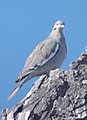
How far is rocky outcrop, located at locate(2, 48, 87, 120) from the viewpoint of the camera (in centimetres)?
575

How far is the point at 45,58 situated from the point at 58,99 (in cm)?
412

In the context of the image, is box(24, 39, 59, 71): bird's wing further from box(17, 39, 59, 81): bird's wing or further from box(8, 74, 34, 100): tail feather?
box(8, 74, 34, 100): tail feather

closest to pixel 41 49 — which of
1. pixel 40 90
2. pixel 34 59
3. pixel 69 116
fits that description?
pixel 34 59

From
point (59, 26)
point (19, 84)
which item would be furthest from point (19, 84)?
point (59, 26)

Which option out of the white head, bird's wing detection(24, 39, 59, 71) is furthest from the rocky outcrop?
the white head

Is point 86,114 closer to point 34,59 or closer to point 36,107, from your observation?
point 36,107

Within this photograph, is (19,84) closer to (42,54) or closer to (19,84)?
(19,84)

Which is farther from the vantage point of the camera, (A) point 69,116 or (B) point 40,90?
(B) point 40,90

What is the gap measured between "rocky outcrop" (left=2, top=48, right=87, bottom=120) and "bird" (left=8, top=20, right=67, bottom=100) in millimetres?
2742

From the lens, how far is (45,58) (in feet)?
32.8

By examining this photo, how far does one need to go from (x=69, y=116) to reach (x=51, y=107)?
0.94ft

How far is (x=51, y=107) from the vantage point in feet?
19.3

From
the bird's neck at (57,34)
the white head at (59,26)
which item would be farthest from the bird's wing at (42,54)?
the white head at (59,26)

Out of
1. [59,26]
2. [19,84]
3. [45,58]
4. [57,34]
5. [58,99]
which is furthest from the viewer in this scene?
[59,26]
